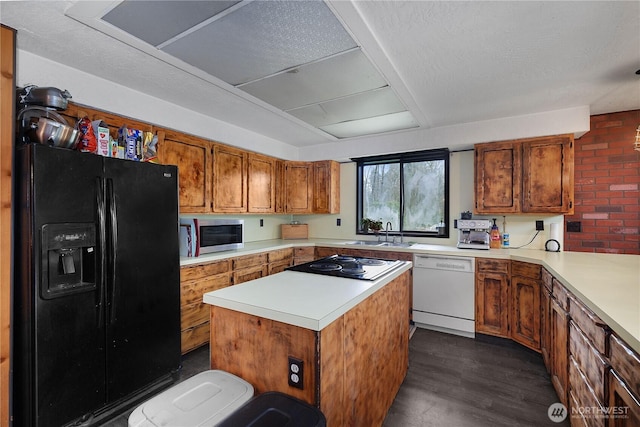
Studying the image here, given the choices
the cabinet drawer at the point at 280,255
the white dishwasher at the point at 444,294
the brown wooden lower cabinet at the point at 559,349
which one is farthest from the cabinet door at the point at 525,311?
the cabinet drawer at the point at 280,255

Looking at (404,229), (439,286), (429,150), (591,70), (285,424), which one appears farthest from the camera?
(404,229)

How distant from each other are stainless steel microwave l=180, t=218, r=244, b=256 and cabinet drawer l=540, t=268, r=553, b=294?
2.98 meters

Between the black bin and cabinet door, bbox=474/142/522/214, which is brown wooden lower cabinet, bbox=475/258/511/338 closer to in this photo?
cabinet door, bbox=474/142/522/214

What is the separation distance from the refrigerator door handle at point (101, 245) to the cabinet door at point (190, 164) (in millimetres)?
879

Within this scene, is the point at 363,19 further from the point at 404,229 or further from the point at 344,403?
the point at 404,229

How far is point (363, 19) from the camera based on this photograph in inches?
60.7

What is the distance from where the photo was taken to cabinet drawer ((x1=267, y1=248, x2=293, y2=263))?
3625mm

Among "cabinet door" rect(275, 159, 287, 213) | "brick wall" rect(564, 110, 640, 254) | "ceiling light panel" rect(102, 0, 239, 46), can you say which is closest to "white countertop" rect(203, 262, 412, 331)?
"ceiling light panel" rect(102, 0, 239, 46)

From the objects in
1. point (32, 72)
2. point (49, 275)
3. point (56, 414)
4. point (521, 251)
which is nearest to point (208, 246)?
point (49, 275)

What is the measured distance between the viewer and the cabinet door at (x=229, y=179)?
3.22 metres

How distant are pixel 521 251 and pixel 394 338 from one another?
2082mm

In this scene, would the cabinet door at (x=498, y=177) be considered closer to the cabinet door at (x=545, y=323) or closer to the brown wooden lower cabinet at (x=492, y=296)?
the brown wooden lower cabinet at (x=492, y=296)

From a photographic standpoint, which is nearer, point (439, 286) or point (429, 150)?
point (439, 286)

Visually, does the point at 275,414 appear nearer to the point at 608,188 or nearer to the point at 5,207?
the point at 5,207
